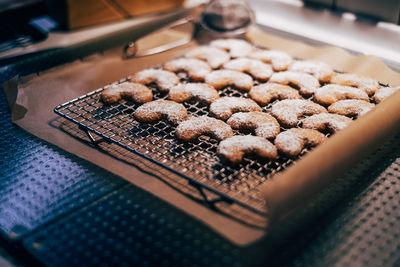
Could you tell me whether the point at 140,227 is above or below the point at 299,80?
below

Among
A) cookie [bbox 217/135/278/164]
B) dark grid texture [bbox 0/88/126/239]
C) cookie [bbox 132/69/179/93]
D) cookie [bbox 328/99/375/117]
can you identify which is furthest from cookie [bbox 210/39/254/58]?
dark grid texture [bbox 0/88/126/239]

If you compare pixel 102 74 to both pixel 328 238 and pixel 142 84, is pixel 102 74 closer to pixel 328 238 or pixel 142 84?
pixel 142 84

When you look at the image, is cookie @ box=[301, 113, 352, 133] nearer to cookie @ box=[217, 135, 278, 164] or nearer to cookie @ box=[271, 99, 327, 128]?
cookie @ box=[271, 99, 327, 128]

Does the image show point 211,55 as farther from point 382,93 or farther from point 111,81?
point 382,93

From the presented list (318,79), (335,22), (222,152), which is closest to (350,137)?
(222,152)

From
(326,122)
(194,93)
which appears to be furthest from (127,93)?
(326,122)
